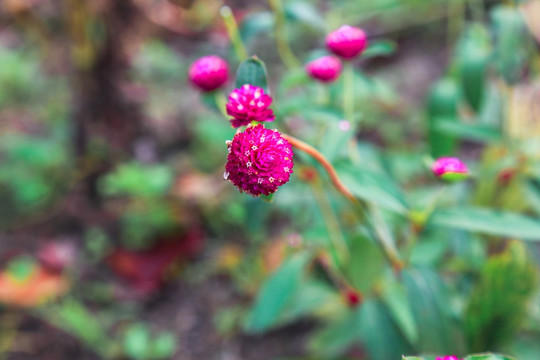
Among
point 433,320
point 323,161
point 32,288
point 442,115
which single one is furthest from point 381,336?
point 32,288

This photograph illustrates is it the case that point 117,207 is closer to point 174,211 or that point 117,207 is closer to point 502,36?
point 174,211

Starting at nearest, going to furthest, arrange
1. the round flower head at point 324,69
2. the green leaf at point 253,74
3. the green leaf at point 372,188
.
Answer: the green leaf at point 253,74
the green leaf at point 372,188
the round flower head at point 324,69

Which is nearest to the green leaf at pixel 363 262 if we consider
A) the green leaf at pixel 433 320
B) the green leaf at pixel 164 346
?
the green leaf at pixel 433 320

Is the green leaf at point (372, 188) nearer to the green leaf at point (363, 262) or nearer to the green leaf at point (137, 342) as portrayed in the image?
the green leaf at point (363, 262)

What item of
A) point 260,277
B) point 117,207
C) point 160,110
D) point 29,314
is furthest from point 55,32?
point 260,277

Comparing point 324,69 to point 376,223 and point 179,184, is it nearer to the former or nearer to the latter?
point 376,223

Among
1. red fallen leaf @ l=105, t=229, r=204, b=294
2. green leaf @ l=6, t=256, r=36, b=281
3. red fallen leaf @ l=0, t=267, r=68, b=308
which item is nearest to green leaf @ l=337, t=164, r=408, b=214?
red fallen leaf @ l=105, t=229, r=204, b=294

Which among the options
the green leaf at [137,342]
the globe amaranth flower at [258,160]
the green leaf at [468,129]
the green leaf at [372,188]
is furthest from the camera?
the green leaf at [137,342]
